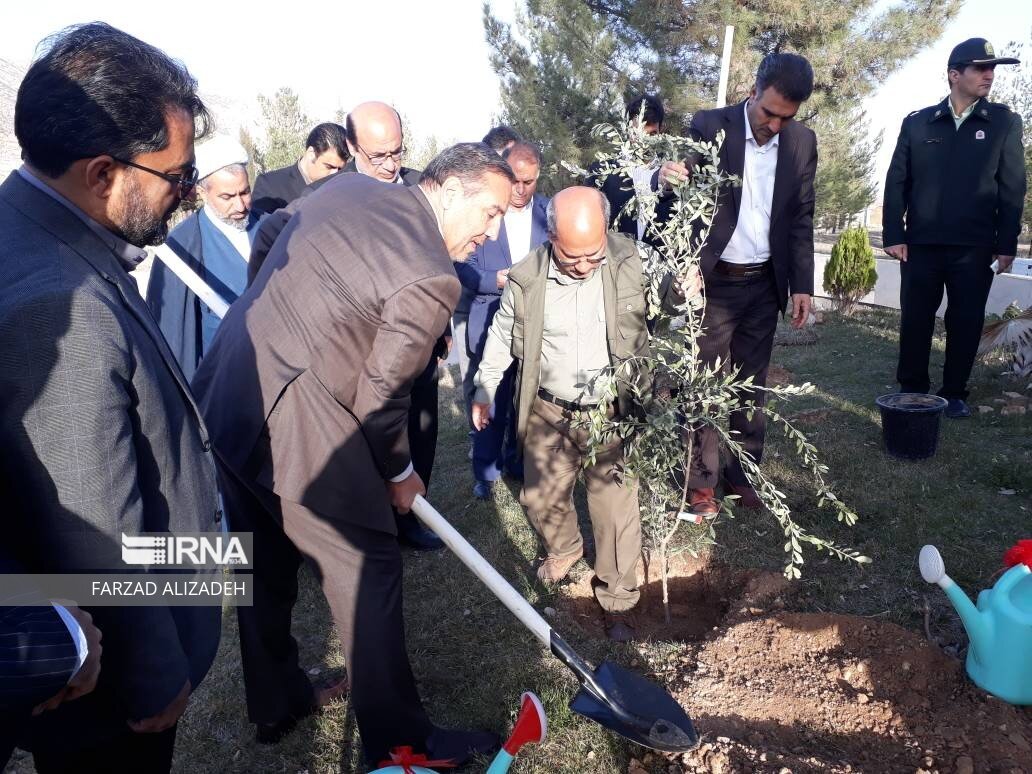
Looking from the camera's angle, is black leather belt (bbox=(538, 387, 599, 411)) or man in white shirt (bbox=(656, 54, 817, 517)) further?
man in white shirt (bbox=(656, 54, 817, 517))

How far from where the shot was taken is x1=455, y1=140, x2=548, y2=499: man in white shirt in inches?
163

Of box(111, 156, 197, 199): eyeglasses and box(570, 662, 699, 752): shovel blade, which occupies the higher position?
box(111, 156, 197, 199): eyeglasses

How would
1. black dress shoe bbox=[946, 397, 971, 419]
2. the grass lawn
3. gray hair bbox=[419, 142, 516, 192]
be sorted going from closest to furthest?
gray hair bbox=[419, 142, 516, 192] < the grass lawn < black dress shoe bbox=[946, 397, 971, 419]

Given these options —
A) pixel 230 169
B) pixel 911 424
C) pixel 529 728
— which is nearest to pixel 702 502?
pixel 911 424

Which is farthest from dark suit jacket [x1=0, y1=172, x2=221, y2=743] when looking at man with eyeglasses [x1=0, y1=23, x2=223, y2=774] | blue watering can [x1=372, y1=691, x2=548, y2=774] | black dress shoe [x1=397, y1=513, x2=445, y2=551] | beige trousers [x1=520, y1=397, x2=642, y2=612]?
black dress shoe [x1=397, y1=513, x2=445, y2=551]

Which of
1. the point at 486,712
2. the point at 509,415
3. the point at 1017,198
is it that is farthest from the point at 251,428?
the point at 1017,198

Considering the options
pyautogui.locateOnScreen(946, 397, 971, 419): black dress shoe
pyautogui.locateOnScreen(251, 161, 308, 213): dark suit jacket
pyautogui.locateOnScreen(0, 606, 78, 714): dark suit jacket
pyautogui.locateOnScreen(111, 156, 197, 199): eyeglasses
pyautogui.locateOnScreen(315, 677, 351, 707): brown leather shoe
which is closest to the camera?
pyautogui.locateOnScreen(0, 606, 78, 714): dark suit jacket

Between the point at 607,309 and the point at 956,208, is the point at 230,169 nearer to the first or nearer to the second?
the point at 607,309

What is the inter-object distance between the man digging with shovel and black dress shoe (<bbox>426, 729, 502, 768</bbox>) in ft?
2.69

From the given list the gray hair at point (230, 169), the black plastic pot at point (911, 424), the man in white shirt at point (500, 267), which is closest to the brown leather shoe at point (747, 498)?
the black plastic pot at point (911, 424)

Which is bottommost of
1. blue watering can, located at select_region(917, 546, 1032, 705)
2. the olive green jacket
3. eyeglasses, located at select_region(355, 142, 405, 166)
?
blue watering can, located at select_region(917, 546, 1032, 705)

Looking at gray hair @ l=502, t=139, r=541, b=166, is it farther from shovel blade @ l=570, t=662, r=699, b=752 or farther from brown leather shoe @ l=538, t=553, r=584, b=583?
shovel blade @ l=570, t=662, r=699, b=752

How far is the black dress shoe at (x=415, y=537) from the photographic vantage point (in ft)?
13.2

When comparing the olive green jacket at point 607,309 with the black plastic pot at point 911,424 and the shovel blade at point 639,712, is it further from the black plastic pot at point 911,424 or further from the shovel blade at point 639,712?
the black plastic pot at point 911,424
